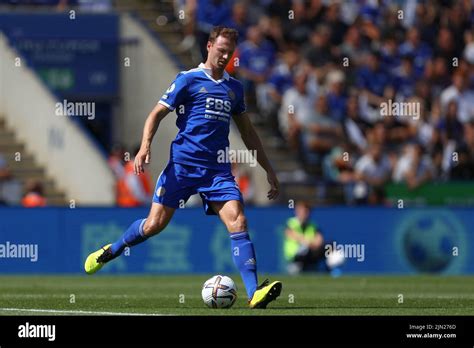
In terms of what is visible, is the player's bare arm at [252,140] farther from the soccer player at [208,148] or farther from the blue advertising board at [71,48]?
Answer: the blue advertising board at [71,48]

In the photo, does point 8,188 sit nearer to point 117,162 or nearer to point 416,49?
point 117,162

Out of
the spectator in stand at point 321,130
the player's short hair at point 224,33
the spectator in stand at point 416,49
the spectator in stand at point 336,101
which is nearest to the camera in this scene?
the player's short hair at point 224,33

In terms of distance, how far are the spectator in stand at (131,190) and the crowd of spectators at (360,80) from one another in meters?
2.91

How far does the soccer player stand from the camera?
533 inches

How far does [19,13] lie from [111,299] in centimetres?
1326

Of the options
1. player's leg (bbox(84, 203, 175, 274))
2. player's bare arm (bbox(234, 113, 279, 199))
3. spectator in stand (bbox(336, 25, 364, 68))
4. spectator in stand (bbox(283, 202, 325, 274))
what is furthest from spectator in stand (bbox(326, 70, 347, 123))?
player's leg (bbox(84, 203, 175, 274))

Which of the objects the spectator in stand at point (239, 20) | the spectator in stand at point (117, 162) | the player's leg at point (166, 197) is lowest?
the player's leg at point (166, 197)

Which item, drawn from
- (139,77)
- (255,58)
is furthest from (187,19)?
(255,58)

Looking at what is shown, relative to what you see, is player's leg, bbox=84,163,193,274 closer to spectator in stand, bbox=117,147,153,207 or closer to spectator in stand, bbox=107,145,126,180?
spectator in stand, bbox=117,147,153,207

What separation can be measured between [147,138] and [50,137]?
555 inches

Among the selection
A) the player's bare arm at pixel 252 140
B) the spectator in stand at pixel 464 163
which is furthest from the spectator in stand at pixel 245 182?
the player's bare arm at pixel 252 140

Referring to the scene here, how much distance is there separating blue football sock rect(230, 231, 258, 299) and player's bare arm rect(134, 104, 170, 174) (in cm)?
118

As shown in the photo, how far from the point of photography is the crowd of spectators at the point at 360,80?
26.3 m

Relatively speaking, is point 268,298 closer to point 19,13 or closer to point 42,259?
point 42,259
